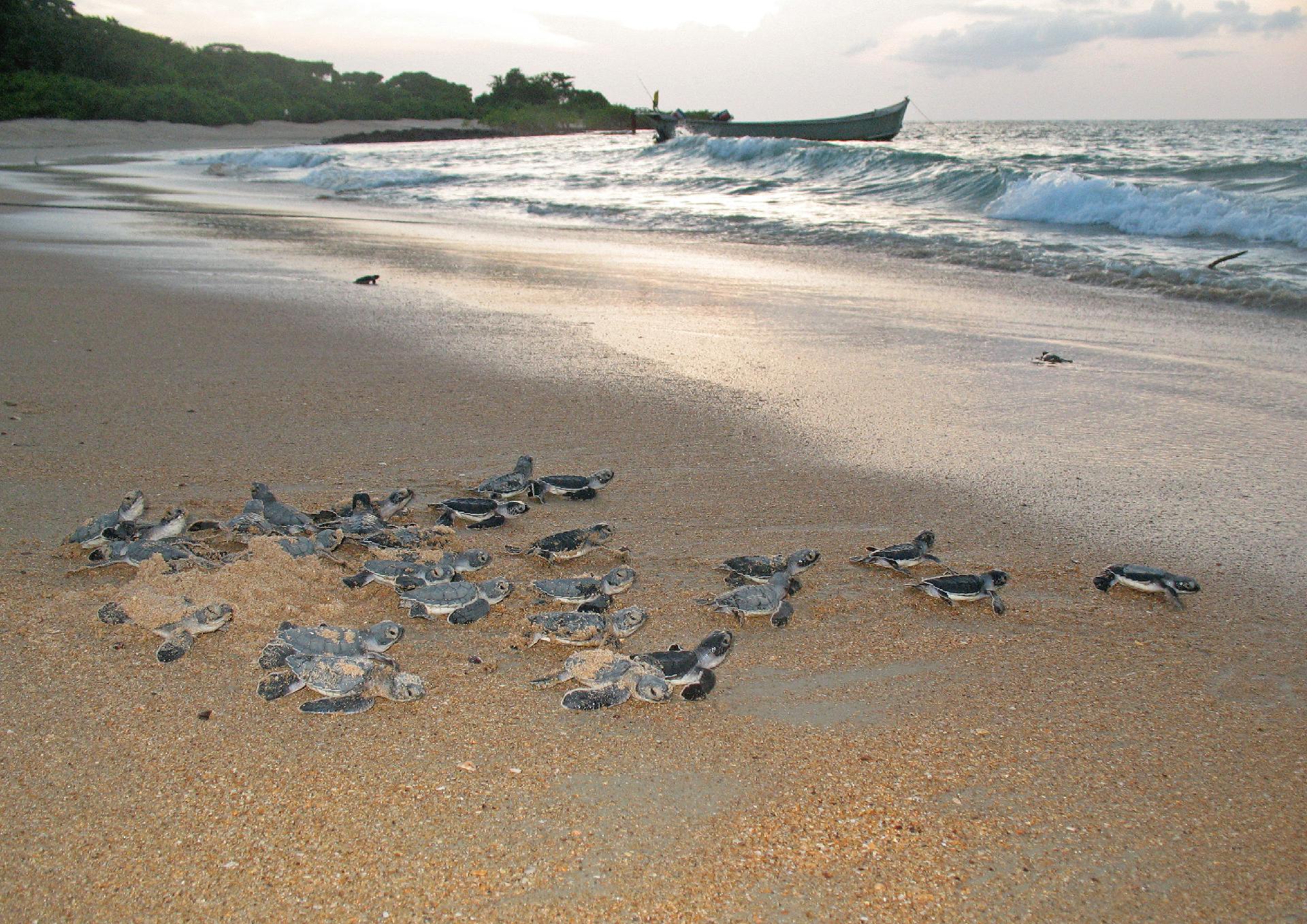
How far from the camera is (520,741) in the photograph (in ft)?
5.32

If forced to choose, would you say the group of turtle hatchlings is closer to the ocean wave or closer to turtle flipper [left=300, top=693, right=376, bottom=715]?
turtle flipper [left=300, top=693, right=376, bottom=715]

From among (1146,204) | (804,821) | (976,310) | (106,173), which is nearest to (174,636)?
(804,821)

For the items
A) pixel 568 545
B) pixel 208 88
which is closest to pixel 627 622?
pixel 568 545

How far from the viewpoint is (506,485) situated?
2629mm

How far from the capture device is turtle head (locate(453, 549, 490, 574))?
2197 millimetres

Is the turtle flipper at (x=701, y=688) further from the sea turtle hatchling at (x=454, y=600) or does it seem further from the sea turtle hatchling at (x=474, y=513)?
the sea turtle hatchling at (x=474, y=513)

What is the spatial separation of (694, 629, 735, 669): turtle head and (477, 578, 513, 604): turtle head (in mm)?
519

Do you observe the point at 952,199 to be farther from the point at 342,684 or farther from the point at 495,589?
the point at 342,684

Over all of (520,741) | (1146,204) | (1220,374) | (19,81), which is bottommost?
(520,741)

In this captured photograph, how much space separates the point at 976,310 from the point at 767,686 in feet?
15.3

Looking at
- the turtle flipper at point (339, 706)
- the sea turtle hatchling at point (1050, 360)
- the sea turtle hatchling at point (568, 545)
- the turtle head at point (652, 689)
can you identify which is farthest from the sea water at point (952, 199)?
the turtle flipper at point (339, 706)

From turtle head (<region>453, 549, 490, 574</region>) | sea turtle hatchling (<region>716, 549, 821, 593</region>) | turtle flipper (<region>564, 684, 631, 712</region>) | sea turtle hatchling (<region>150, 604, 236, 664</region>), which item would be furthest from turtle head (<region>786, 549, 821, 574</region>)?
sea turtle hatchling (<region>150, 604, 236, 664</region>)

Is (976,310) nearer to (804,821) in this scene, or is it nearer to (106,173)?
(804,821)

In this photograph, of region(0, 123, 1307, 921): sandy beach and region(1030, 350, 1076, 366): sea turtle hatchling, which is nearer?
region(0, 123, 1307, 921): sandy beach
